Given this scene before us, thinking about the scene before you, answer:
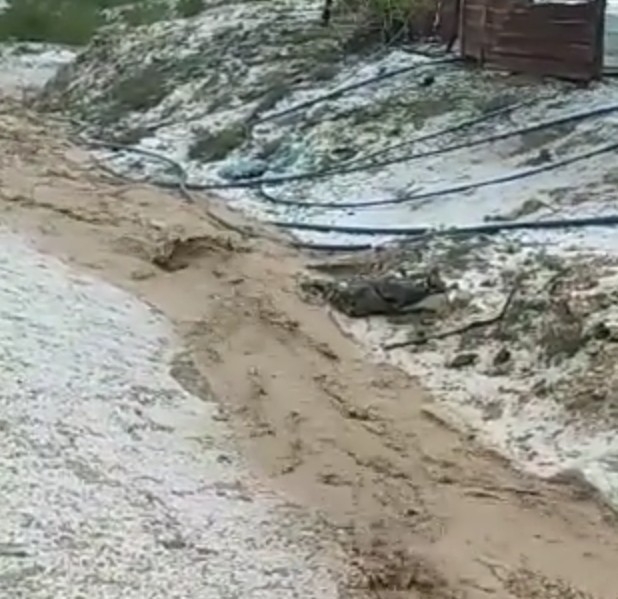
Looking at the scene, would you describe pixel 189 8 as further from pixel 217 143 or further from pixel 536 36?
pixel 536 36

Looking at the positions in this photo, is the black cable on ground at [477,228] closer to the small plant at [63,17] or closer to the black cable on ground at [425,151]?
the black cable on ground at [425,151]

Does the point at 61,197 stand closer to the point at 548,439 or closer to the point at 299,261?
the point at 299,261

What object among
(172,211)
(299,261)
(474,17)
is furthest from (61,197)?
(474,17)

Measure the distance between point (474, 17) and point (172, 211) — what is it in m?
3.62

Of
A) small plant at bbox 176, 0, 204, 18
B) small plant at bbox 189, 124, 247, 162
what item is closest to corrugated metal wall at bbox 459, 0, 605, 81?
small plant at bbox 189, 124, 247, 162

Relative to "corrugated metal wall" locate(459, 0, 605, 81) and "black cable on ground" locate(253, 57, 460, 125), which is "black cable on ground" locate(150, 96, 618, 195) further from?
"black cable on ground" locate(253, 57, 460, 125)

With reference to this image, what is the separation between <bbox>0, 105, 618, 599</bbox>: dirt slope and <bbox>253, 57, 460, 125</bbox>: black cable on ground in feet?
7.66

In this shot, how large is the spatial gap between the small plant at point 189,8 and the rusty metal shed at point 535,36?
16.4 ft

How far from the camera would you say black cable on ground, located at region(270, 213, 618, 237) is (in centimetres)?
899

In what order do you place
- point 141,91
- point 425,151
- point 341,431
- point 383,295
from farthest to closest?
point 141,91 < point 425,151 < point 383,295 < point 341,431

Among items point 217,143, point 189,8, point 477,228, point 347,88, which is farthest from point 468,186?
point 189,8

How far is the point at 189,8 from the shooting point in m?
17.6

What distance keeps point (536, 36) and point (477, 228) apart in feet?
11.2

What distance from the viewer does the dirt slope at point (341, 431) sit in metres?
5.75
